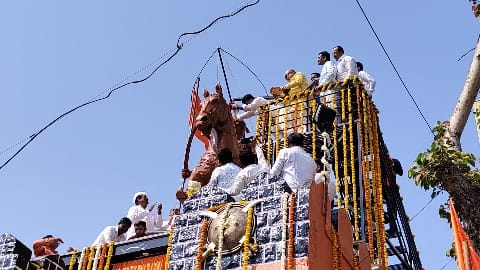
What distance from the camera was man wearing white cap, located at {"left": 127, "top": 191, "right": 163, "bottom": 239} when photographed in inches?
446

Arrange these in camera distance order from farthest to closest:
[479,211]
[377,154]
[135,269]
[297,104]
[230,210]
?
[297,104], [377,154], [479,211], [135,269], [230,210]

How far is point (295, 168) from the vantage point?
8156 mm

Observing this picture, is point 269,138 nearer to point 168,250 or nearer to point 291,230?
point 168,250

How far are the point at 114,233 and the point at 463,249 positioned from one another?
4.94 metres

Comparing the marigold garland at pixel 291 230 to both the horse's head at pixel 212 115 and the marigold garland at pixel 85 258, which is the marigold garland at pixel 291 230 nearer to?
the marigold garland at pixel 85 258

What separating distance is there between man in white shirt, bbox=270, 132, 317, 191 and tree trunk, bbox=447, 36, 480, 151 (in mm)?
3314

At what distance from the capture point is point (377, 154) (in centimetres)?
1216

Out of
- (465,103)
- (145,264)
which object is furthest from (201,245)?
(465,103)

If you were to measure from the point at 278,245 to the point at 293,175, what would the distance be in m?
1.18

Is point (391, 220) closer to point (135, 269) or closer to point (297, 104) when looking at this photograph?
point (297, 104)

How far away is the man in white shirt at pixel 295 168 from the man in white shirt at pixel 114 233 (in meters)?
2.85

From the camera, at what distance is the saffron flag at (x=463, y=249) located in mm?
10055

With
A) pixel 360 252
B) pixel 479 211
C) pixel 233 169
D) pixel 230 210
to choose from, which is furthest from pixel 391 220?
pixel 230 210

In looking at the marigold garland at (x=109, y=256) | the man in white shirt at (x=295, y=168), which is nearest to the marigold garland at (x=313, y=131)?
the man in white shirt at (x=295, y=168)
